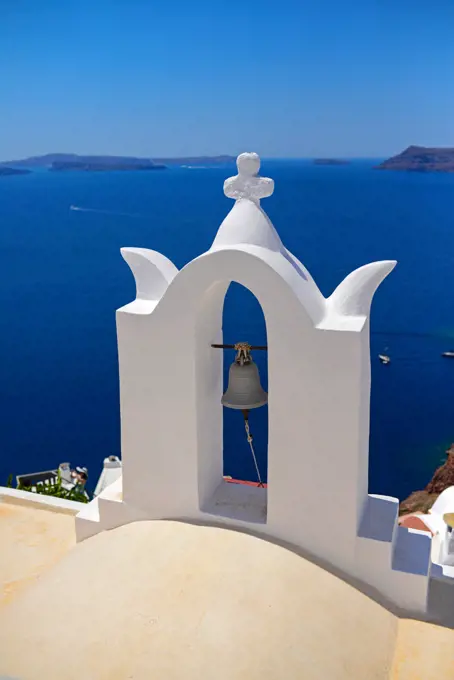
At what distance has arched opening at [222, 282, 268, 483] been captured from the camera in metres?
34.1

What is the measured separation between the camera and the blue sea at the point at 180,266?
1522 inches

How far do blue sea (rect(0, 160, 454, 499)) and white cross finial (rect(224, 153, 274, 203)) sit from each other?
96.8ft

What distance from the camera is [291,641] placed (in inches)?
162

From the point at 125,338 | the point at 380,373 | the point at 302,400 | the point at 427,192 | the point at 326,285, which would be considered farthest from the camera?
the point at 427,192

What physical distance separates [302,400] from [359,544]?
1.06m

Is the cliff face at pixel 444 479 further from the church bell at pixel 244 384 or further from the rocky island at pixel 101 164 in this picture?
the rocky island at pixel 101 164

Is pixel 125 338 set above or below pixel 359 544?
above

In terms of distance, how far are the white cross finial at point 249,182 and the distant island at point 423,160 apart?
57098mm

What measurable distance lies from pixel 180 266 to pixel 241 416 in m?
14.2

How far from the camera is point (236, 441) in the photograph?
35.4 meters

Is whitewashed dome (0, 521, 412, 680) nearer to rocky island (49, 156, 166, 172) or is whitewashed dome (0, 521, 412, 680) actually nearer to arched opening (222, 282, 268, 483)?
arched opening (222, 282, 268, 483)

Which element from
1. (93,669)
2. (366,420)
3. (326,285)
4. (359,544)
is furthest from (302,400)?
(326,285)

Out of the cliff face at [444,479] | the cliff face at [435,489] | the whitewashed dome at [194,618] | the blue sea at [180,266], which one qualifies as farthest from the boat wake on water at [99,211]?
the whitewashed dome at [194,618]

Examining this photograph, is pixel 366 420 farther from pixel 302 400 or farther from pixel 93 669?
pixel 93 669
